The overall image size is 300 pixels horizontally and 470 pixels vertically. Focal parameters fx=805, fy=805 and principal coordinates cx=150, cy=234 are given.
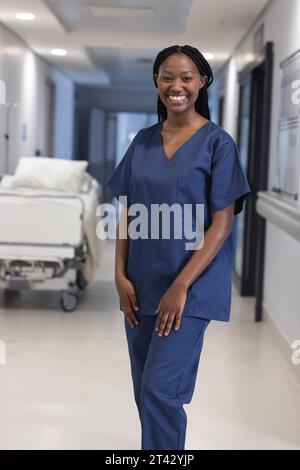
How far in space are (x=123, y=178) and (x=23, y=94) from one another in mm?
6353

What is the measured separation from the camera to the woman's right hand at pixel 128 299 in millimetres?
2377

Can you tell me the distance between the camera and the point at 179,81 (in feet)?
7.42

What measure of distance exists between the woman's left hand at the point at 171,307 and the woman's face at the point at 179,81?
1.69 ft

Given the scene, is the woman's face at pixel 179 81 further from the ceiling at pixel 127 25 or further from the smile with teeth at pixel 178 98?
the ceiling at pixel 127 25

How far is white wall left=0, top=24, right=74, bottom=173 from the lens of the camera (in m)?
7.55

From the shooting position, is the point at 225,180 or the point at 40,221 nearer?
the point at 225,180

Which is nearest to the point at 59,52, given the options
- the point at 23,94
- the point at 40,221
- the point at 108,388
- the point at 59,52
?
the point at 59,52

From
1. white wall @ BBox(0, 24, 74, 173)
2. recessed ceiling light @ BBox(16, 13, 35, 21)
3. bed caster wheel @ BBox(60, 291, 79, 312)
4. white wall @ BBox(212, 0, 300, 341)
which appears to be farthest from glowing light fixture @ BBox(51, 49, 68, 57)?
bed caster wheel @ BBox(60, 291, 79, 312)

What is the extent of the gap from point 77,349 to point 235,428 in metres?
1.59

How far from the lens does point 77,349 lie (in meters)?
4.76

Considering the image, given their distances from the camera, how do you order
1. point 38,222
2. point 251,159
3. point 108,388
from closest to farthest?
point 108,388, point 38,222, point 251,159

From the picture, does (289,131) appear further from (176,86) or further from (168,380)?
(168,380)

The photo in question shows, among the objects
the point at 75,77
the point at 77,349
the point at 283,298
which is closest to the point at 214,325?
the point at 283,298

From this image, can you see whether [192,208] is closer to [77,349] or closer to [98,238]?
[77,349]
